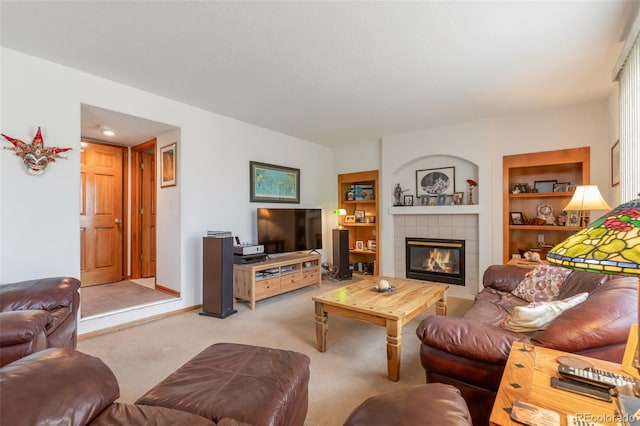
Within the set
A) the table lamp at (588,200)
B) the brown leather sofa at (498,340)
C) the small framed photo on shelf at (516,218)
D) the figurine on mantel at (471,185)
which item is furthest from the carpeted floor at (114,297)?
the small framed photo on shelf at (516,218)

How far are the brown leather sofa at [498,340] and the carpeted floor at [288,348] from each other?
0.54 metres

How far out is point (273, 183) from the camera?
479cm

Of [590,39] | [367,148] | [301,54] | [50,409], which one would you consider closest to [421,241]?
[367,148]

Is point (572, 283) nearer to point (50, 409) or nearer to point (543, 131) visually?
point (543, 131)

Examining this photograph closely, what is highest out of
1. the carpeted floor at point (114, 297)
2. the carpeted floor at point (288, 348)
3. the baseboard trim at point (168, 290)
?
the baseboard trim at point (168, 290)

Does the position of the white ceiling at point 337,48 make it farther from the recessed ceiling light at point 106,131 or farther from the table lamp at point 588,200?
the table lamp at point 588,200

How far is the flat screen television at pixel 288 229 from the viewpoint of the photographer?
4305 mm

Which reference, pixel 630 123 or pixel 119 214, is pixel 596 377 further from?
pixel 119 214

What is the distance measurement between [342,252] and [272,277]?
5.43 ft

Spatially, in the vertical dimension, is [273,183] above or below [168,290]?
above

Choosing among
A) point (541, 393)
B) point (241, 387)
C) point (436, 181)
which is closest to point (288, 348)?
point (241, 387)

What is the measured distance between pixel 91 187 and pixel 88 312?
2.14 m

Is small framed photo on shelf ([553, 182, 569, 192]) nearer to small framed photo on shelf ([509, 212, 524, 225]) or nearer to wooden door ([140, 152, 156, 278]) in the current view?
small framed photo on shelf ([509, 212, 524, 225])

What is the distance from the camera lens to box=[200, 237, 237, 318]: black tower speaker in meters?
3.42
